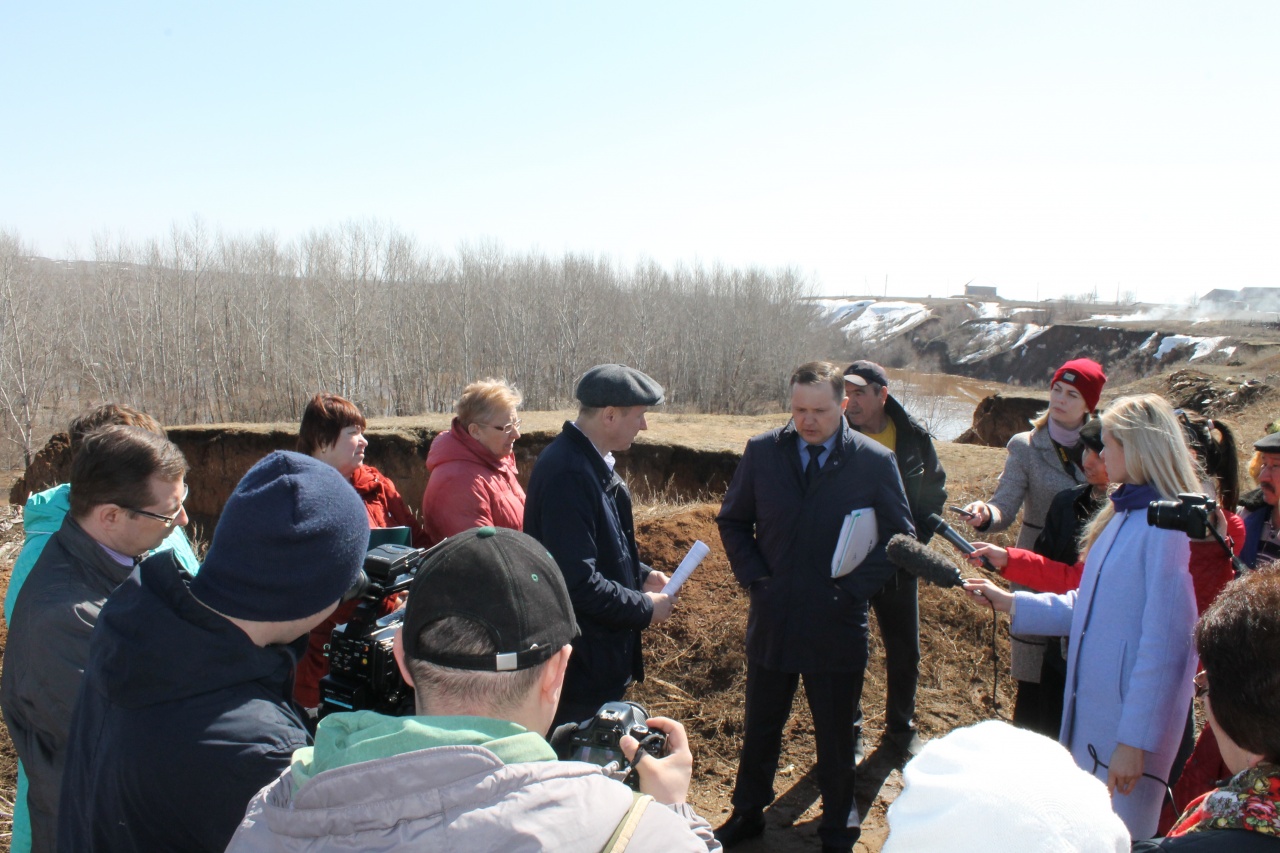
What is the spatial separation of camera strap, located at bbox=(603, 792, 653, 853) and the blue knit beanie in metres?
0.88

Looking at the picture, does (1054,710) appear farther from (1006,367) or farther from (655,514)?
(1006,367)

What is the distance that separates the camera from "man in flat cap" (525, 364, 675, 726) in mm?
2787

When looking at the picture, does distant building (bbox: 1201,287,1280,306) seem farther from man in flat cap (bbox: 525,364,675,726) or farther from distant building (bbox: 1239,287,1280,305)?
man in flat cap (bbox: 525,364,675,726)

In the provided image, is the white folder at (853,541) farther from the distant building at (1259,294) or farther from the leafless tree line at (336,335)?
the distant building at (1259,294)

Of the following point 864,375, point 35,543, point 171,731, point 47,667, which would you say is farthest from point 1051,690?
point 35,543

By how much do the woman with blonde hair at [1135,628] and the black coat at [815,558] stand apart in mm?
799

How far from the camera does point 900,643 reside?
162 inches

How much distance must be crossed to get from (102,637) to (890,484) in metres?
2.80

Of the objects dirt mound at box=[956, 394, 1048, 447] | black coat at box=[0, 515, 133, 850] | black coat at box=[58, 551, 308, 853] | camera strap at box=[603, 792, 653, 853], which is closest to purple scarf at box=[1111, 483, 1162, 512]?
camera strap at box=[603, 792, 653, 853]

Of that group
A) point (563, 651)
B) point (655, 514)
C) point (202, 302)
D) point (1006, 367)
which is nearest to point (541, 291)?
point (202, 302)

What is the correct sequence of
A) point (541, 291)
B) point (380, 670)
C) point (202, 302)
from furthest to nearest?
1. point (541, 291)
2. point (202, 302)
3. point (380, 670)

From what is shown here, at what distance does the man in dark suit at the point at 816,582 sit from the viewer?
3188mm

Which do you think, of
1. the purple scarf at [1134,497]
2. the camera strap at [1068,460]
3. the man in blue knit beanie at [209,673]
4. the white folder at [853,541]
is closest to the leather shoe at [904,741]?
the white folder at [853,541]

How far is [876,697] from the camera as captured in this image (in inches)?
180
